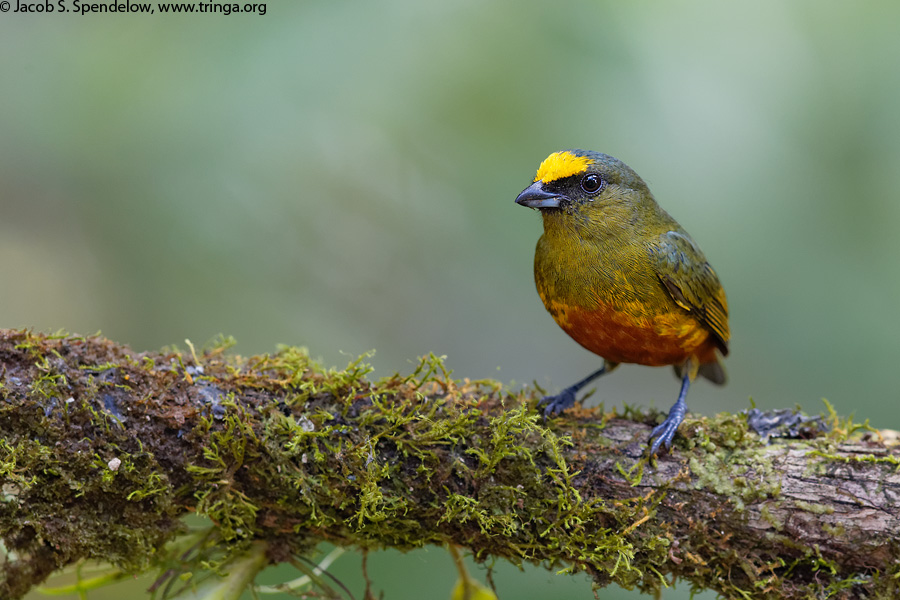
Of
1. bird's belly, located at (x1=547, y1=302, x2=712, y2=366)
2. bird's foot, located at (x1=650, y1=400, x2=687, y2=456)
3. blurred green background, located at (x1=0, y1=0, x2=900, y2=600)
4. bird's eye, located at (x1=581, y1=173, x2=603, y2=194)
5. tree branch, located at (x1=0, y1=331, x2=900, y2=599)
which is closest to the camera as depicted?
tree branch, located at (x1=0, y1=331, x2=900, y2=599)

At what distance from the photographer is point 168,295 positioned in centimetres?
432

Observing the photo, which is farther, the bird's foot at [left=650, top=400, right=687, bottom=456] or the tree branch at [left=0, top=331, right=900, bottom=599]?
the bird's foot at [left=650, top=400, right=687, bottom=456]

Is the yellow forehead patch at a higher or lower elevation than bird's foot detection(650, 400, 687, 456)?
higher

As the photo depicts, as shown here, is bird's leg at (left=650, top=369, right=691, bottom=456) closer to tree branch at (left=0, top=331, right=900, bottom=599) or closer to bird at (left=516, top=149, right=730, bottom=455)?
tree branch at (left=0, top=331, right=900, bottom=599)

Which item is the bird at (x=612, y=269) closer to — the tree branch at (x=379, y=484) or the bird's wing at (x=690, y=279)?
the bird's wing at (x=690, y=279)

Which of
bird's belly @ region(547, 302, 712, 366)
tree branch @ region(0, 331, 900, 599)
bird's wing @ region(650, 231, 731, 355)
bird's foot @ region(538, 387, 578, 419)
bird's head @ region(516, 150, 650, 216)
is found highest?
bird's head @ region(516, 150, 650, 216)

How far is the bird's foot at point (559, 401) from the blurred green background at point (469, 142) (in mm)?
377

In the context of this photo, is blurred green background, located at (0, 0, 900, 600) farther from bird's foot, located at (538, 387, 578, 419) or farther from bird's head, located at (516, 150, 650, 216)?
bird's head, located at (516, 150, 650, 216)

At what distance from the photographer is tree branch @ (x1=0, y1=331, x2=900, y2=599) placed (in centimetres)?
214

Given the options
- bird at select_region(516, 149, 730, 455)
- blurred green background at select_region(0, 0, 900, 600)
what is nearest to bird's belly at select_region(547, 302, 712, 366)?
bird at select_region(516, 149, 730, 455)

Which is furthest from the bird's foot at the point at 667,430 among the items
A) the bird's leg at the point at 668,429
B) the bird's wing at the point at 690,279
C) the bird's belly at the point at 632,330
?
the bird's wing at the point at 690,279

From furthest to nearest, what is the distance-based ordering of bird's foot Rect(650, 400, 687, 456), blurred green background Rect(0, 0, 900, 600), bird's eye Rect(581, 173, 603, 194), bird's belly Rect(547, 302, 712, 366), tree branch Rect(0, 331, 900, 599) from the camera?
blurred green background Rect(0, 0, 900, 600), bird's eye Rect(581, 173, 603, 194), bird's belly Rect(547, 302, 712, 366), bird's foot Rect(650, 400, 687, 456), tree branch Rect(0, 331, 900, 599)

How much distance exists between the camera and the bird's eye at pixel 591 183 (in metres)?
2.96

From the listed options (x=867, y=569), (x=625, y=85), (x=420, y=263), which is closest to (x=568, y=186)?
(x=625, y=85)
